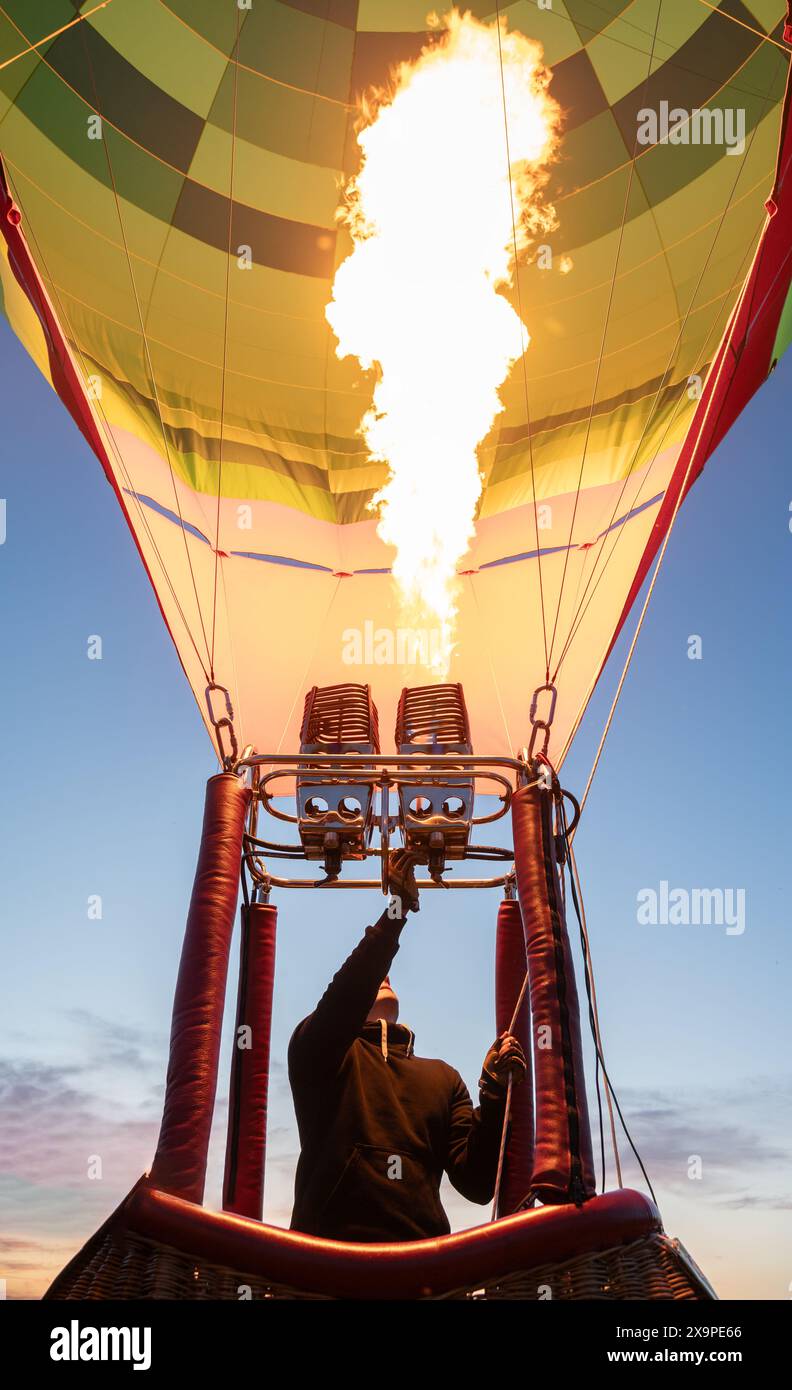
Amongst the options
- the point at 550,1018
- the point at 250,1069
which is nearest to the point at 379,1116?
the point at 550,1018

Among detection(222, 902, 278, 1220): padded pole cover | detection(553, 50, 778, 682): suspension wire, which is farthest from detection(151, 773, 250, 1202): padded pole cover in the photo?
detection(553, 50, 778, 682): suspension wire

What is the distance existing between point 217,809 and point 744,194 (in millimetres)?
4076

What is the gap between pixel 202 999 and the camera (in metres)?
2.78

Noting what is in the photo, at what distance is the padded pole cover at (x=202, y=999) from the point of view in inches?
99.8

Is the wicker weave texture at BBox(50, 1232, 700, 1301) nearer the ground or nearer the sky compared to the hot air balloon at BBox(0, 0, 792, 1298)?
nearer the ground

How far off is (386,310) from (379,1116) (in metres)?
4.17

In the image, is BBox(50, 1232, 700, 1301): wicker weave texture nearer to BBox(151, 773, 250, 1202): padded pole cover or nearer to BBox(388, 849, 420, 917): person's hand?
BBox(151, 773, 250, 1202): padded pole cover

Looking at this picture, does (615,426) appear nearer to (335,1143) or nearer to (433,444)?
(433,444)

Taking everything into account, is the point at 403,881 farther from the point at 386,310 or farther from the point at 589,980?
the point at 386,310

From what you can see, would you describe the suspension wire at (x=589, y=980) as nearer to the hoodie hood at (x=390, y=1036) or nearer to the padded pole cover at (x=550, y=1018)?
the padded pole cover at (x=550, y=1018)

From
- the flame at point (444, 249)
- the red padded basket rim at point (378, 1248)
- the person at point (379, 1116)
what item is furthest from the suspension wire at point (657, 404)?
the red padded basket rim at point (378, 1248)

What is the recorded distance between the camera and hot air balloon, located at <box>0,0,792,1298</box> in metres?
5.20
